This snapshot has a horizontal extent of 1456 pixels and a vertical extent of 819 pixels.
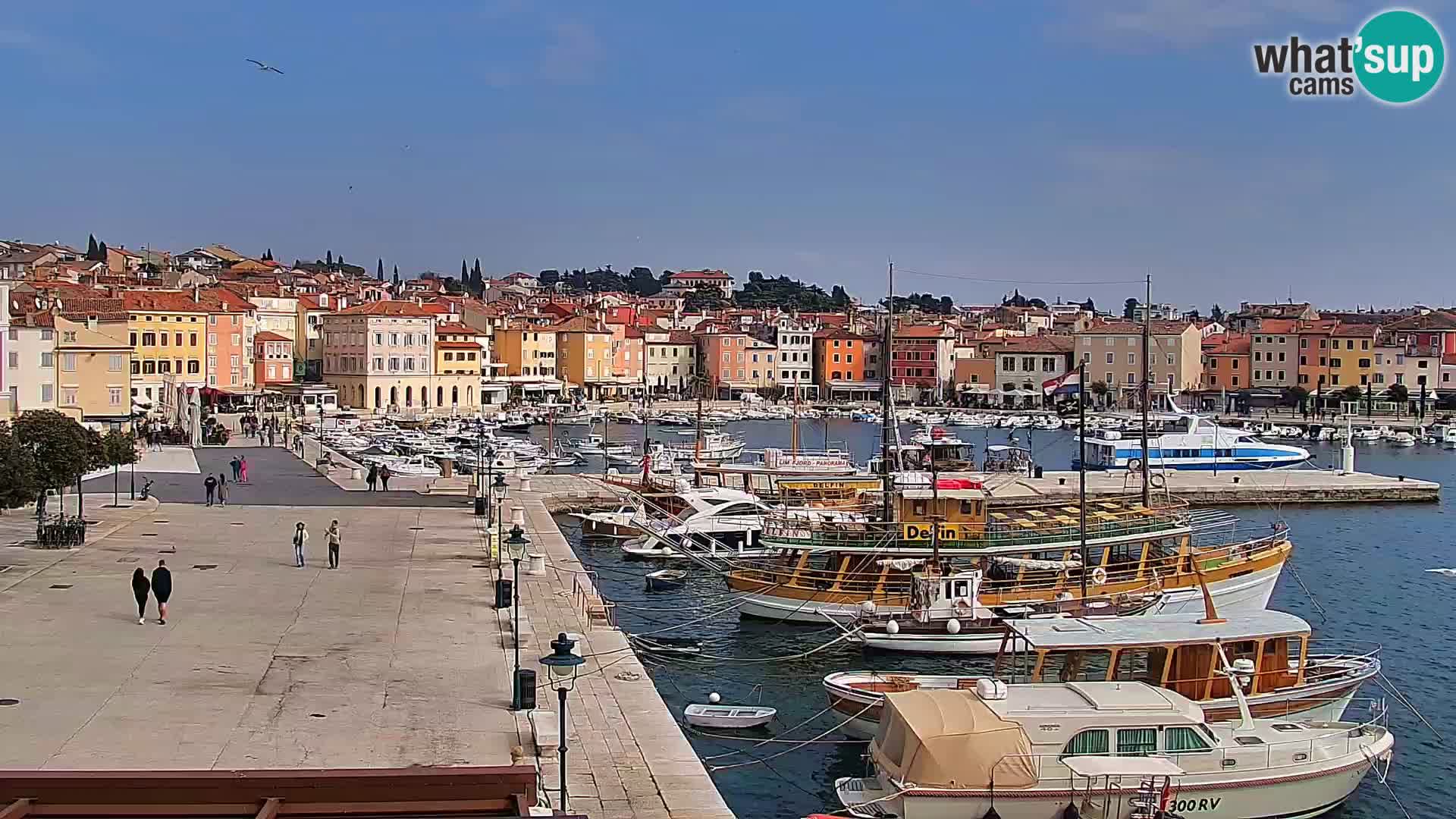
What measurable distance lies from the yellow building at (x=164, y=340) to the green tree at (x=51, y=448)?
4720cm

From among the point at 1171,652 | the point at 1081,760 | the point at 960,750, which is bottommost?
the point at 1081,760

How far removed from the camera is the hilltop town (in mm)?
76562

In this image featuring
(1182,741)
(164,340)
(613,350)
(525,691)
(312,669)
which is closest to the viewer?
(1182,741)

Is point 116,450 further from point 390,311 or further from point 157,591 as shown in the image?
point 390,311

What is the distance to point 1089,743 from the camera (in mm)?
12773

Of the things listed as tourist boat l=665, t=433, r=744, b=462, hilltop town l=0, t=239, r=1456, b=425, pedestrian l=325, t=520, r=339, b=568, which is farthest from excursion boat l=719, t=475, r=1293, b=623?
hilltop town l=0, t=239, r=1456, b=425

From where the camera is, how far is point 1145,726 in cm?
1289

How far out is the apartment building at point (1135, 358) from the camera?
10025 centimetres

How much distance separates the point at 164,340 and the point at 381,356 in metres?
15.7

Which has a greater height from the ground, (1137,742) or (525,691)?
(525,691)

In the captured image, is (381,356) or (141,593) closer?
(141,593)

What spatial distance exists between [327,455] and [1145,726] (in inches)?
1517

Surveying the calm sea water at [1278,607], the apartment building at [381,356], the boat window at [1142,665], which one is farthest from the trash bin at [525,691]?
the apartment building at [381,356]

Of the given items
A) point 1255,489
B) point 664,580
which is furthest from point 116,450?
point 1255,489
